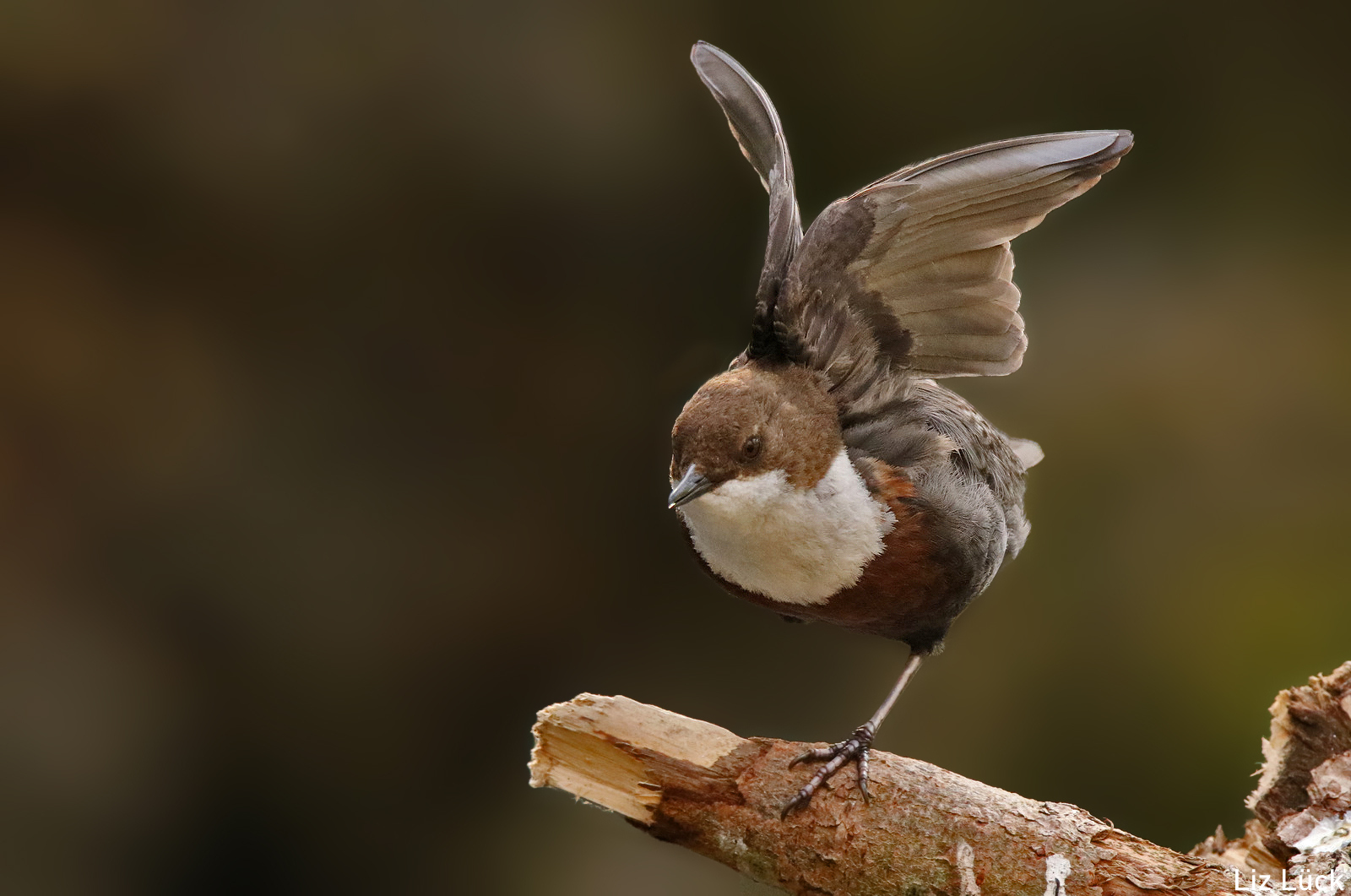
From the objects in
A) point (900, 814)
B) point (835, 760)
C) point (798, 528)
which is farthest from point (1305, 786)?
point (798, 528)

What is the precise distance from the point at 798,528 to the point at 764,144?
837 mm

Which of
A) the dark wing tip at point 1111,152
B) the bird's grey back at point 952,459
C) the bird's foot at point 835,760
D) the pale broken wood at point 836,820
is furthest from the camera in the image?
the bird's grey back at point 952,459

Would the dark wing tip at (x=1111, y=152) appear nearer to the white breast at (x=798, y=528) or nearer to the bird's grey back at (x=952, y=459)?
the bird's grey back at (x=952, y=459)

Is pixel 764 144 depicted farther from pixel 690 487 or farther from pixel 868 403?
pixel 690 487

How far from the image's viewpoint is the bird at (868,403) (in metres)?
1.96

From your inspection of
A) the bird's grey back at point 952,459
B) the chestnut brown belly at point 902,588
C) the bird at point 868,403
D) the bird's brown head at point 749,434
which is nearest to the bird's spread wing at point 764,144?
the bird at point 868,403

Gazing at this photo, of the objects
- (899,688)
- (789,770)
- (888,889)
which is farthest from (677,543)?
(888,889)

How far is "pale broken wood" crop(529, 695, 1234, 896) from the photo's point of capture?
182 cm

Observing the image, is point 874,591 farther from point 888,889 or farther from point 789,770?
point 888,889

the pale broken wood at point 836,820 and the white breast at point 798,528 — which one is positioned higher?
the white breast at point 798,528

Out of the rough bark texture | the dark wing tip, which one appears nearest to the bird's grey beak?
the dark wing tip

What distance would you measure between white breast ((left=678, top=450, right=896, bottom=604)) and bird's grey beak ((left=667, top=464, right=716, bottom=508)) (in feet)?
0.13

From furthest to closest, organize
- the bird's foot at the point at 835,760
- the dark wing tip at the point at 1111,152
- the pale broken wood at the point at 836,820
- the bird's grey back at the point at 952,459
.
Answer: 1. the bird's grey back at the point at 952,459
2. the bird's foot at the point at 835,760
3. the dark wing tip at the point at 1111,152
4. the pale broken wood at the point at 836,820

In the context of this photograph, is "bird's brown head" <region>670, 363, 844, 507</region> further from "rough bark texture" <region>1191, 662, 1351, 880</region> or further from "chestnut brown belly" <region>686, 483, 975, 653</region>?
"rough bark texture" <region>1191, 662, 1351, 880</region>
